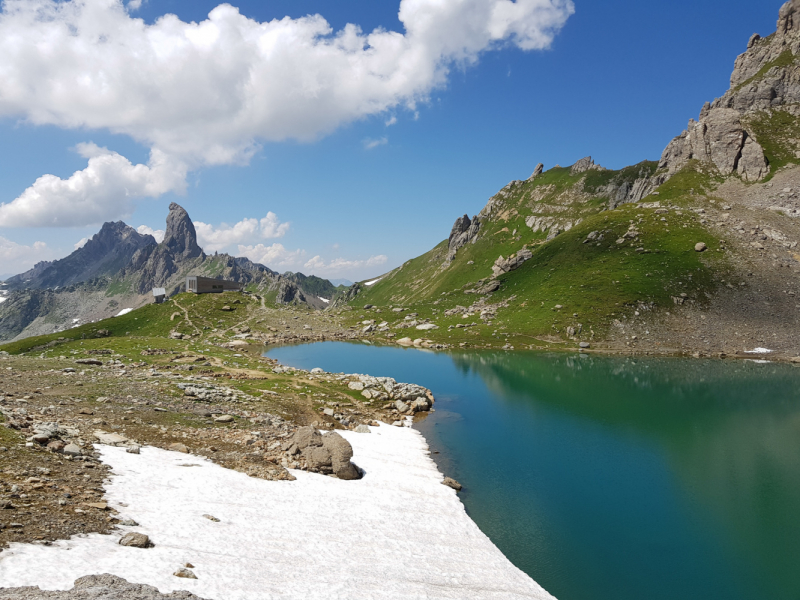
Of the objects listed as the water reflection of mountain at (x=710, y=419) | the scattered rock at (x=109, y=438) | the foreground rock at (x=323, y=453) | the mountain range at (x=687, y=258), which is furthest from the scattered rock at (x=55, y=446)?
the mountain range at (x=687, y=258)

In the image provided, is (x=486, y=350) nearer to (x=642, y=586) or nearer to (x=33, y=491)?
(x=642, y=586)

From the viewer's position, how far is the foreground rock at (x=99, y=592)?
1029cm

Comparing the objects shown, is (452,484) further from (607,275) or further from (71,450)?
(607,275)

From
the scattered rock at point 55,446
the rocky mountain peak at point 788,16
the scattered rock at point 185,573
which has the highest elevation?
the rocky mountain peak at point 788,16

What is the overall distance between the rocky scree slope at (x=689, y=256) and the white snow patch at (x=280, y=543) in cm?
8737

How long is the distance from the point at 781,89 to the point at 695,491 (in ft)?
690

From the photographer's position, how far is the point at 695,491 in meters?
32.1

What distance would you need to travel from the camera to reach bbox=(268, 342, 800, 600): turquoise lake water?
23109 mm

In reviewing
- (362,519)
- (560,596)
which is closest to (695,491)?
(560,596)

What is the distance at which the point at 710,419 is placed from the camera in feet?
164

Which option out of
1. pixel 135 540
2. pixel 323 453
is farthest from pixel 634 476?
pixel 135 540

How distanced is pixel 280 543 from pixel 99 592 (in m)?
8.82

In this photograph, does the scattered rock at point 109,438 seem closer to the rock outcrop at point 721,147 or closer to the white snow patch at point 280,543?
the white snow patch at point 280,543

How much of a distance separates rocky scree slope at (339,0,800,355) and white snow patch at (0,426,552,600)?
8737cm
